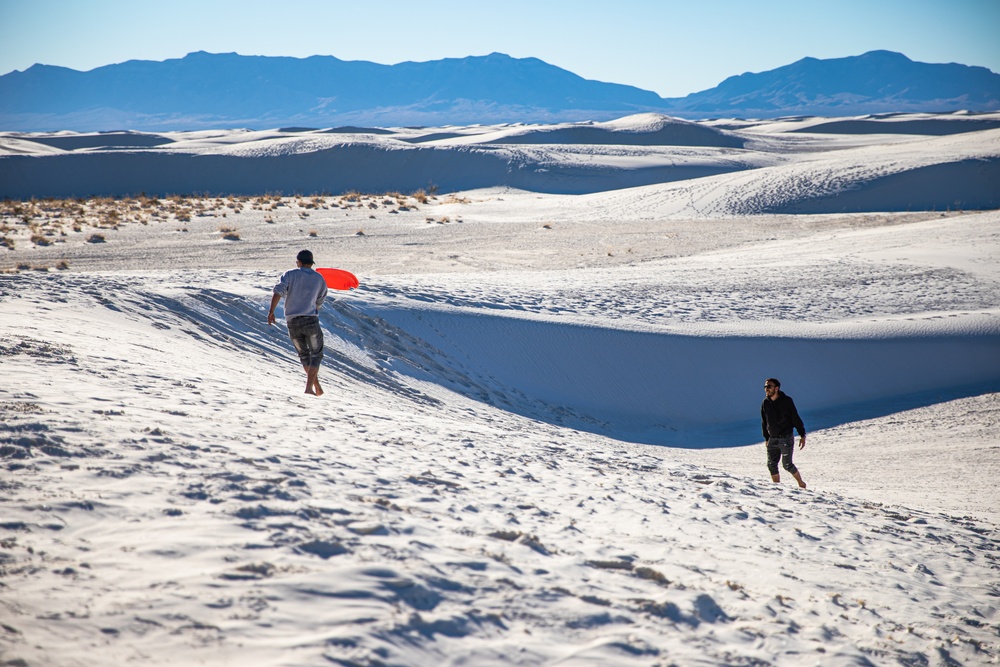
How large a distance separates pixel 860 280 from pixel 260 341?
42.0 ft

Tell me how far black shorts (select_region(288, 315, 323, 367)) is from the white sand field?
1.48ft

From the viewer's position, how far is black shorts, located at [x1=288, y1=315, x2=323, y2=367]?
25.7 ft

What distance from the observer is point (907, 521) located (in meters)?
7.05

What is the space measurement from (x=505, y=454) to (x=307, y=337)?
2.39 m

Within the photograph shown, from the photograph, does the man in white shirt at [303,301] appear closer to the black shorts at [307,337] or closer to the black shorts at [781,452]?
the black shorts at [307,337]

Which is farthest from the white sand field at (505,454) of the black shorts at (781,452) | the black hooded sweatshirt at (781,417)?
the black hooded sweatshirt at (781,417)

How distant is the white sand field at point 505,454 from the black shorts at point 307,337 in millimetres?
452

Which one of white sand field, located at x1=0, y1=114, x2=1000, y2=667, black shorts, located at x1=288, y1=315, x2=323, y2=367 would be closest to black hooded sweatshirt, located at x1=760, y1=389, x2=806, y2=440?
white sand field, located at x1=0, y1=114, x2=1000, y2=667

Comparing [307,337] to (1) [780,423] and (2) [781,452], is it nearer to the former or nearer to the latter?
(1) [780,423]

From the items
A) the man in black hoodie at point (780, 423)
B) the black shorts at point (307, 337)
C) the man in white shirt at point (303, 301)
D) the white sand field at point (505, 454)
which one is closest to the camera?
the white sand field at point (505, 454)

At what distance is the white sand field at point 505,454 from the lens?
141 inches

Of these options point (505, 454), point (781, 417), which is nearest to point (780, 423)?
point (781, 417)

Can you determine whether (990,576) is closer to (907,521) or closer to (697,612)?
(907,521)

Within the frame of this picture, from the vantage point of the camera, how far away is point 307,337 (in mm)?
7953
